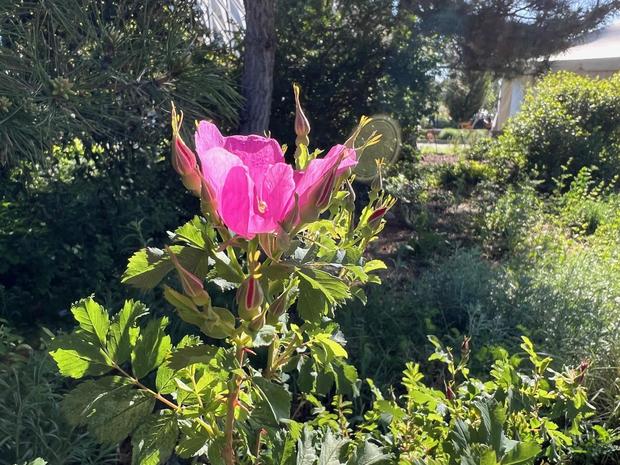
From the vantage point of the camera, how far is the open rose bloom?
2.45 feet

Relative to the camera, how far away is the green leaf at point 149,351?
1.05 meters

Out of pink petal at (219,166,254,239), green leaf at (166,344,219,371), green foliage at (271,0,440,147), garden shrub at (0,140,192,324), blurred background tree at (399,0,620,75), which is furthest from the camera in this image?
blurred background tree at (399,0,620,75)

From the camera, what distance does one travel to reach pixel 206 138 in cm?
85

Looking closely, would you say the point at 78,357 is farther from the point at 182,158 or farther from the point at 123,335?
the point at 182,158

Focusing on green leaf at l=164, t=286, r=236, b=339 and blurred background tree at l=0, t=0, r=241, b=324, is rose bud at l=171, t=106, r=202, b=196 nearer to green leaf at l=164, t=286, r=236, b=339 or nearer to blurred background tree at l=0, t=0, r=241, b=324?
green leaf at l=164, t=286, r=236, b=339

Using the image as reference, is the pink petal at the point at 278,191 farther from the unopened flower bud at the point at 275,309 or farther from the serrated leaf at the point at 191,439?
the serrated leaf at the point at 191,439

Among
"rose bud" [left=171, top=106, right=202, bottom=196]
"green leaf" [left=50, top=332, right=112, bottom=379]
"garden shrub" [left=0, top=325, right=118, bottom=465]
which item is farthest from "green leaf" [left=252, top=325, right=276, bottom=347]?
"garden shrub" [left=0, top=325, right=118, bottom=465]

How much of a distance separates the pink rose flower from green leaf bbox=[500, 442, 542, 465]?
25.1 inches

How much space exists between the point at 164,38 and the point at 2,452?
230 centimetres

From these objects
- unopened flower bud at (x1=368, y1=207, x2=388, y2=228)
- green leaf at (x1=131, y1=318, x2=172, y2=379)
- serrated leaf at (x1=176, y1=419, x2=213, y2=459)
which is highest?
unopened flower bud at (x1=368, y1=207, x2=388, y2=228)

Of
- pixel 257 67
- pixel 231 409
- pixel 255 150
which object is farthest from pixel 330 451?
pixel 257 67

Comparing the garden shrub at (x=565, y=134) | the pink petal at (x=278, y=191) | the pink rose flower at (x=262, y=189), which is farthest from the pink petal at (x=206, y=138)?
the garden shrub at (x=565, y=134)

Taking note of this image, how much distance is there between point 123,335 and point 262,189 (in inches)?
18.5

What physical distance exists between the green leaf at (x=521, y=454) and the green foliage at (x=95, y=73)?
229 centimetres
